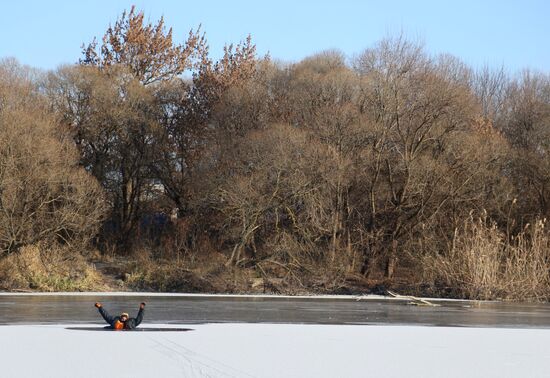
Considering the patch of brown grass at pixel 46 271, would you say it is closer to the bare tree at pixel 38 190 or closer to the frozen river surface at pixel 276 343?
the bare tree at pixel 38 190

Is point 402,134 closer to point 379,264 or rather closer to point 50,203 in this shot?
point 379,264

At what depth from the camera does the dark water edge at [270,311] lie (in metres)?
21.7

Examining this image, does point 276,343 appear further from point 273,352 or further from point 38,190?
point 38,190

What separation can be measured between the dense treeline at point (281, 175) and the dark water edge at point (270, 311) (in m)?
3.71

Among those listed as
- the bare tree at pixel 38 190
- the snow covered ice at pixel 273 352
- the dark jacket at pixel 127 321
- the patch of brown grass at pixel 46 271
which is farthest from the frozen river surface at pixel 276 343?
the bare tree at pixel 38 190

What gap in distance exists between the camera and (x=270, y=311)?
2484cm

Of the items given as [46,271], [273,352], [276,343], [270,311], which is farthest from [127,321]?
[46,271]

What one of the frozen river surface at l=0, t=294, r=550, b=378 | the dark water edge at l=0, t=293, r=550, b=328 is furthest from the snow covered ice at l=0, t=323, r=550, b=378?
the dark water edge at l=0, t=293, r=550, b=328

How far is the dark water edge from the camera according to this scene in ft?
71.2

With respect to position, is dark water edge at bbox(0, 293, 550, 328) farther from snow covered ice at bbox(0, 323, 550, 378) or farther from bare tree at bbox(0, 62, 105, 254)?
bare tree at bbox(0, 62, 105, 254)

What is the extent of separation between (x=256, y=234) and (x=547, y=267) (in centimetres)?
1184

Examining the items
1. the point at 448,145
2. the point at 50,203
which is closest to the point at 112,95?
the point at 50,203

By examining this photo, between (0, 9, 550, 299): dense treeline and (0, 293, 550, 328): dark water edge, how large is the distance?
12.2 feet

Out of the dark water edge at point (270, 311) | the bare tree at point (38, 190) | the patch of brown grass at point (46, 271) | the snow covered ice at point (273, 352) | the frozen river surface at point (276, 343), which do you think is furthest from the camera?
the bare tree at point (38, 190)
